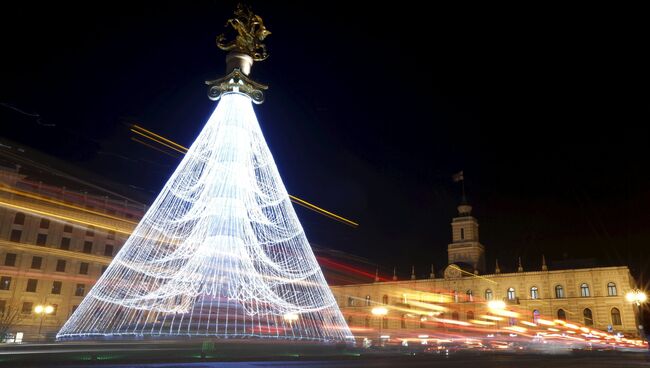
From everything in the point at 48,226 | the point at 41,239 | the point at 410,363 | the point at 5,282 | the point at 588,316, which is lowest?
the point at 410,363

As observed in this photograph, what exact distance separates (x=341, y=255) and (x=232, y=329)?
64.1m

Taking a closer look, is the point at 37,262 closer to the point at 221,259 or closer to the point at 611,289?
the point at 221,259

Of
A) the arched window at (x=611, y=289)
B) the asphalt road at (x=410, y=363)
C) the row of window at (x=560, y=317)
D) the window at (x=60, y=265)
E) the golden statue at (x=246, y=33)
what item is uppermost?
the golden statue at (x=246, y=33)

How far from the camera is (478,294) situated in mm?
67062

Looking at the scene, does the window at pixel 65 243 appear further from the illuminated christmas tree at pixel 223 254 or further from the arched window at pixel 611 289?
the arched window at pixel 611 289

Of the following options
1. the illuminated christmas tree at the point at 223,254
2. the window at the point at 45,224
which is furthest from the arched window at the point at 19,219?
the illuminated christmas tree at the point at 223,254

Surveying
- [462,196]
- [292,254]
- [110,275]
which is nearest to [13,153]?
[110,275]

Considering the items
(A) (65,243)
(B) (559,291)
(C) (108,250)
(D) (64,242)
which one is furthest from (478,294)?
(D) (64,242)

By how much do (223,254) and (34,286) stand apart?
37886 millimetres

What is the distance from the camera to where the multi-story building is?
150ft

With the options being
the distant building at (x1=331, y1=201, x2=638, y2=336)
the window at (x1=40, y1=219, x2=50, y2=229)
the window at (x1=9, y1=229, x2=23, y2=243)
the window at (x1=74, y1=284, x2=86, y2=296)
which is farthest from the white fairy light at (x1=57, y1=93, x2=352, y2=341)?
the distant building at (x1=331, y1=201, x2=638, y2=336)

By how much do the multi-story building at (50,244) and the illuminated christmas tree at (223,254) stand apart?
92.0 ft

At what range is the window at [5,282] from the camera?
45031mm

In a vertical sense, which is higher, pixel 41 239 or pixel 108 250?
pixel 41 239
